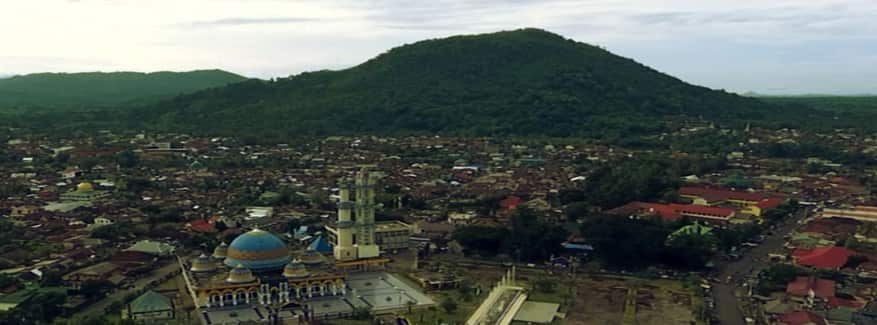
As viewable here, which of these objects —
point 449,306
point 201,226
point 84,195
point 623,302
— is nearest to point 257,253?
point 449,306

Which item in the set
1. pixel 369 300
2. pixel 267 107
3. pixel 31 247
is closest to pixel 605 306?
pixel 369 300

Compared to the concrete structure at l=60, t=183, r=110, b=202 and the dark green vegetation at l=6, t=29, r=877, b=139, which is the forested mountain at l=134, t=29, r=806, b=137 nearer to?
the dark green vegetation at l=6, t=29, r=877, b=139

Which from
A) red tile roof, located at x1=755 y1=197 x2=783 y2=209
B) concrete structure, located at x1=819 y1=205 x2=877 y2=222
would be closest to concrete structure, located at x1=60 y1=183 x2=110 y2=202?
red tile roof, located at x1=755 y1=197 x2=783 y2=209

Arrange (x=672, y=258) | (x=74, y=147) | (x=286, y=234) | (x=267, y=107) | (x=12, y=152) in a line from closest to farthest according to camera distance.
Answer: (x=672, y=258) < (x=286, y=234) < (x=12, y=152) < (x=74, y=147) < (x=267, y=107)

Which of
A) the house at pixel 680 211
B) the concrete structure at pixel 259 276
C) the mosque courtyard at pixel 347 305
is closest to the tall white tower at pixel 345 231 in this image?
the mosque courtyard at pixel 347 305

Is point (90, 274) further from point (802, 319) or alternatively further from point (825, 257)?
point (825, 257)

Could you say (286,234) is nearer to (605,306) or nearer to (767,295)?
(605,306)
